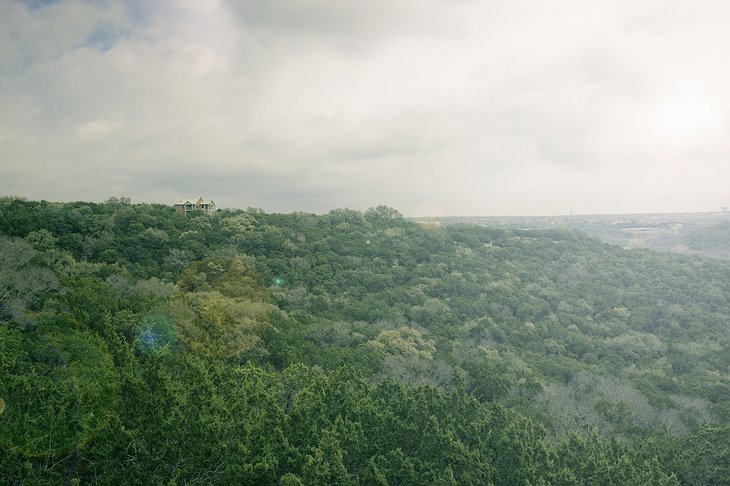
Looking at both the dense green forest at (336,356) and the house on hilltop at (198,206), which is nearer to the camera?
the dense green forest at (336,356)

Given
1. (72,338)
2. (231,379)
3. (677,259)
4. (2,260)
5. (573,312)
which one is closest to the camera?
(231,379)

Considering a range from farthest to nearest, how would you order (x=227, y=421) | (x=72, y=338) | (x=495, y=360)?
(x=495, y=360), (x=72, y=338), (x=227, y=421)

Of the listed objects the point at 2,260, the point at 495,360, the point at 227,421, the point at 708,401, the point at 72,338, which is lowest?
the point at 708,401

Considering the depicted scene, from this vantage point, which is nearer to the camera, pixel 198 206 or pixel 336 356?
pixel 336 356

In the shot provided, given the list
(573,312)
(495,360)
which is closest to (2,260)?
(495,360)

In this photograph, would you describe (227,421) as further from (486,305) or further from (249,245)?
(486,305)

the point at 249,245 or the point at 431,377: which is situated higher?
the point at 249,245

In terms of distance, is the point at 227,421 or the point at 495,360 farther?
the point at 495,360

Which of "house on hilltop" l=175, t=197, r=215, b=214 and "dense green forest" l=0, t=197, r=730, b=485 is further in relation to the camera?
"house on hilltop" l=175, t=197, r=215, b=214
